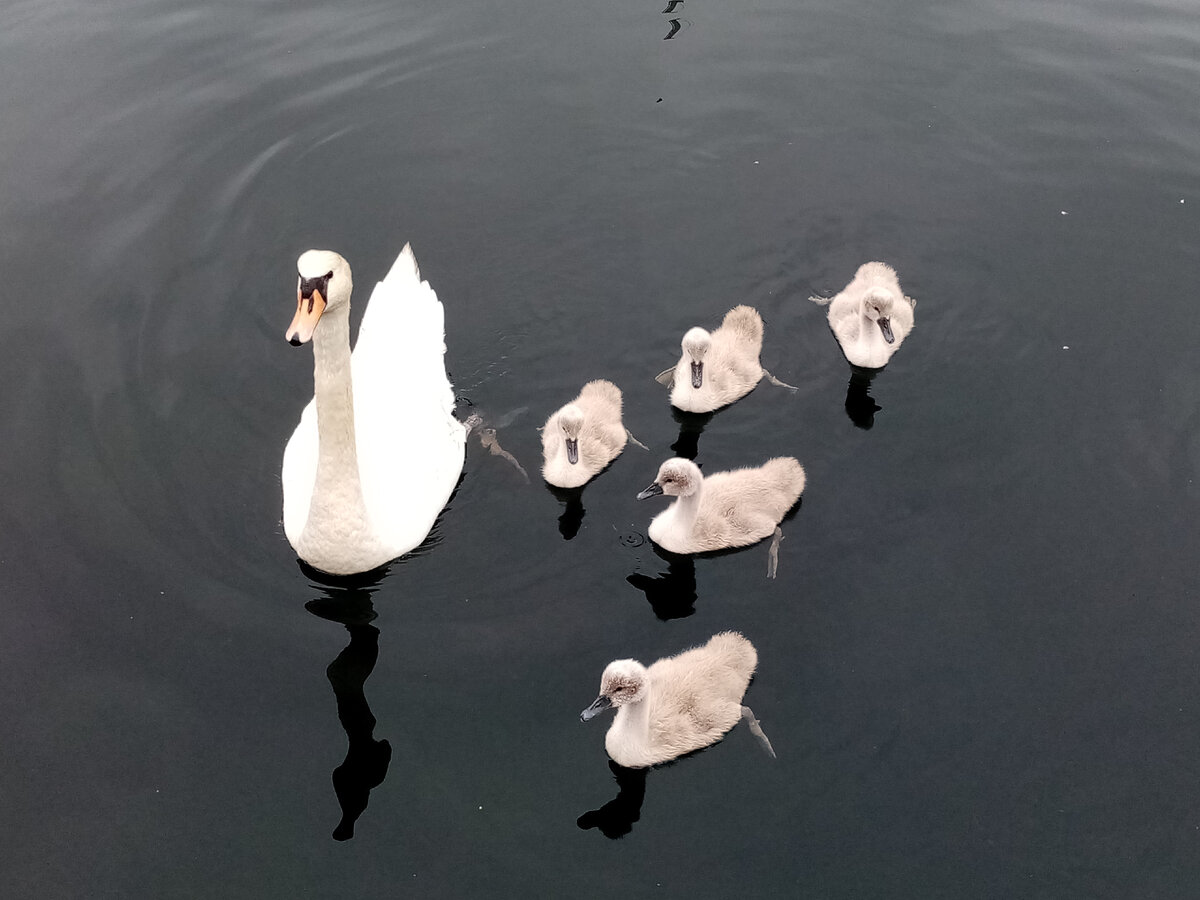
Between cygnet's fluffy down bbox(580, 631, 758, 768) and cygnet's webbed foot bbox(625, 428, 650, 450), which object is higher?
cygnet's webbed foot bbox(625, 428, 650, 450)

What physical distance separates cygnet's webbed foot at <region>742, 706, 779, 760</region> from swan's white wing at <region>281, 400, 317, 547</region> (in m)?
3.24

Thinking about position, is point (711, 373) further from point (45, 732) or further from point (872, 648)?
point (45, 732)

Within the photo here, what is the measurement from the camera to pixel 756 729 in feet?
24.7

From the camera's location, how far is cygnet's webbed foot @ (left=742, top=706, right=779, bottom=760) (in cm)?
740

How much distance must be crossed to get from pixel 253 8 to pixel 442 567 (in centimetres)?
949

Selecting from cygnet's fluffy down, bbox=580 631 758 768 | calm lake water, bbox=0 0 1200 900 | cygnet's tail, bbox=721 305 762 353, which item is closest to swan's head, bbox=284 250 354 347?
calm lake water, bbox=0 0 1200 900

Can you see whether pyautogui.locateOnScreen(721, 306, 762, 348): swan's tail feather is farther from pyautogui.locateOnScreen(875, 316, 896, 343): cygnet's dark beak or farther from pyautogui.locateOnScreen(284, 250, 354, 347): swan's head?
pyautogui.locateOnScreen(284, 250, 354, 347): swan's head

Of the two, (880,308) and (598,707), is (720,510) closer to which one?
(598,707)

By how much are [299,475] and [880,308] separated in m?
4.83

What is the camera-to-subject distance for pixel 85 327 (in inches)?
416

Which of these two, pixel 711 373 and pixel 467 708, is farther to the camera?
pixel 711 373

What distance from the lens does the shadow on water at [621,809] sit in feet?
23.0

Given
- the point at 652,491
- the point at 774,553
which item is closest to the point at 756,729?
the point at 774,553

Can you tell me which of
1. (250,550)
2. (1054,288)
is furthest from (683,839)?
(1054,288)
